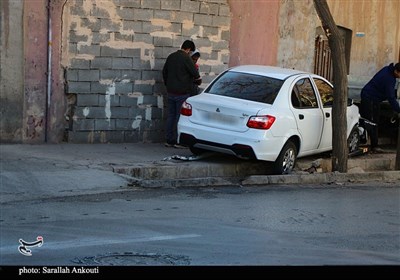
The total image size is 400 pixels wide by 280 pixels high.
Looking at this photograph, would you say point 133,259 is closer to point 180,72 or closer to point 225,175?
point 225,175

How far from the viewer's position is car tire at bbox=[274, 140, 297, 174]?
12.0 meters

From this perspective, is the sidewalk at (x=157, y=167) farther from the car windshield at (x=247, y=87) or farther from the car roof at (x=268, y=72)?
the car roof at (x=268, y=72)

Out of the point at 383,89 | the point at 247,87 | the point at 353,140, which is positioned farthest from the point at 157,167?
the point at 383,89

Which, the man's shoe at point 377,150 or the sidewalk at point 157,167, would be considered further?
the man's shoe at point 377,150

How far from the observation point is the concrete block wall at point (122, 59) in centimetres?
1355

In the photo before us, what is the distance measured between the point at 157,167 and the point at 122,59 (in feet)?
10.3

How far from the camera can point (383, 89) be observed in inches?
607

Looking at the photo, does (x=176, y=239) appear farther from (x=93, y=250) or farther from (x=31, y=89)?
(x=31, y=89)

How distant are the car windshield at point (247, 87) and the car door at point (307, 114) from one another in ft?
1.35

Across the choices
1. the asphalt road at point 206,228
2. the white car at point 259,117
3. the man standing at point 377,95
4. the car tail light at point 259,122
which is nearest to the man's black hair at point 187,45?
the white car at point 259,117

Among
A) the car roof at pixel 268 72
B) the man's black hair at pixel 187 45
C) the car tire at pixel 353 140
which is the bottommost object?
the car tire at pixel 353 140
